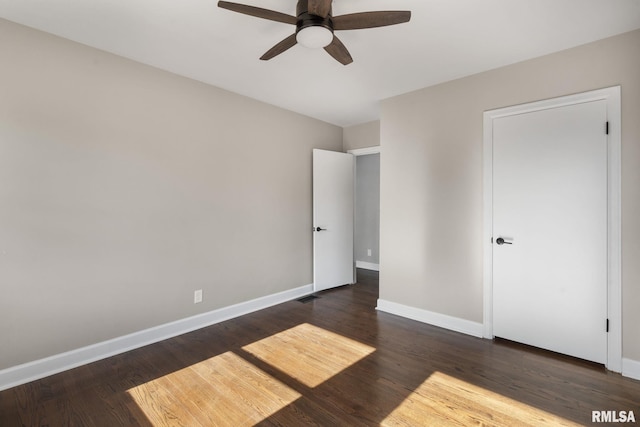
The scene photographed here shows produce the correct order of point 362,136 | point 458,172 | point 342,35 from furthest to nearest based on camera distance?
point 362,136 < point 458,172 < point 342,35

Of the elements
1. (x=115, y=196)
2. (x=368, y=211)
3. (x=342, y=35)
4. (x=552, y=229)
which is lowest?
(x=552, y=229)

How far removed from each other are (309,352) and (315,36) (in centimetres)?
243

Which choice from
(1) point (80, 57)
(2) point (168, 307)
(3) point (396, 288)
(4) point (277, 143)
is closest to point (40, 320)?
(2) point (168, 307)

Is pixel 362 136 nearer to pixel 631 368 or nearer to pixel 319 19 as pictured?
pixel 319 19

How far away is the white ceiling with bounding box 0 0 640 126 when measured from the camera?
6.39ft

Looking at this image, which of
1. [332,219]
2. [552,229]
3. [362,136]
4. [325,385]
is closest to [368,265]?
[332,219]

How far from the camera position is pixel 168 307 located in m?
2.90

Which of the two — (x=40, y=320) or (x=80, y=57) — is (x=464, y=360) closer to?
(x=40, y=320)

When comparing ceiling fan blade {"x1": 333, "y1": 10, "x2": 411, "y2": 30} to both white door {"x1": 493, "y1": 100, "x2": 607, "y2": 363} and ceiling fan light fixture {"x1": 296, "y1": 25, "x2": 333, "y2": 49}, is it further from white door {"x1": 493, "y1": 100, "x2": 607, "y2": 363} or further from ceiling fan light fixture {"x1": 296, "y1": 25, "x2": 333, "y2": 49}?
white door {"x1": 493, "y1": 100, "x2": 607, "y2": 363}

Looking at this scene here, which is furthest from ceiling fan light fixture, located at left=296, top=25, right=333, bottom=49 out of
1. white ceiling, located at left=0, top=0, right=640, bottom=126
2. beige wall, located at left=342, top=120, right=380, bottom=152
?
beige wall, located at left=342, top=120, right=380, bottom=152

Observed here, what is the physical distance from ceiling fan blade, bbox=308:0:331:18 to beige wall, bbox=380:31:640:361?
1.93 m

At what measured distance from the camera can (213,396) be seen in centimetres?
200

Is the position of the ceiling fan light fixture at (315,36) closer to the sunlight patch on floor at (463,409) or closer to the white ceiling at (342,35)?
the white ceiling at (342,35)

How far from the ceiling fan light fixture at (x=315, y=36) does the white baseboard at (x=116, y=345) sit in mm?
2766
